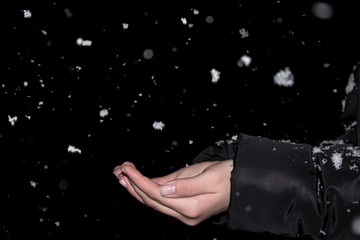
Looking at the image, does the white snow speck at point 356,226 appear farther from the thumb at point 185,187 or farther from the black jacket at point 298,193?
the thumb at point 185,187

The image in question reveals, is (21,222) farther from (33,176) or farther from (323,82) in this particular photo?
(323,82)

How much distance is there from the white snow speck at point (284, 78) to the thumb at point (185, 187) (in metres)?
0.82

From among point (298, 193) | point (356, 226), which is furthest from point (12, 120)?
point (356, 226)

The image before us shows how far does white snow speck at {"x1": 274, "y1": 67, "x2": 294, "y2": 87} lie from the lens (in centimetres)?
125

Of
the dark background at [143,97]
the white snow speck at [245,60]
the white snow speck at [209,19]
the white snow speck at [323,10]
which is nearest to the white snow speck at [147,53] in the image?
the dark background at [143,97]

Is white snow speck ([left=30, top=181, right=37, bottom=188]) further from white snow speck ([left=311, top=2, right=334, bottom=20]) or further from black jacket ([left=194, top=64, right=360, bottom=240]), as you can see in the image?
white snow speck ([left=311, top=2, right=334, bottom=20])

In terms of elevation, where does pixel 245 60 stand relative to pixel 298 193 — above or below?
above

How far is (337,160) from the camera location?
23.4 inches

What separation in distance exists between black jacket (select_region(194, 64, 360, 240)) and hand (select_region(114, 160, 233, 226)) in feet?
0.19

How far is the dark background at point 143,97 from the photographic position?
122 centimetres

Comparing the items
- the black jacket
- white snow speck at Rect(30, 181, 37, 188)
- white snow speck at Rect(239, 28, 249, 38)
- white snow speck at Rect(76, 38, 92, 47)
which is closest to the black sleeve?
the black jacket

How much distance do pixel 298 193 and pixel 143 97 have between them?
853 mm

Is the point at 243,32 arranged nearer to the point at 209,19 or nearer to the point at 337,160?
the point at 209,19

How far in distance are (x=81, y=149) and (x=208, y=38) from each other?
825 mm
